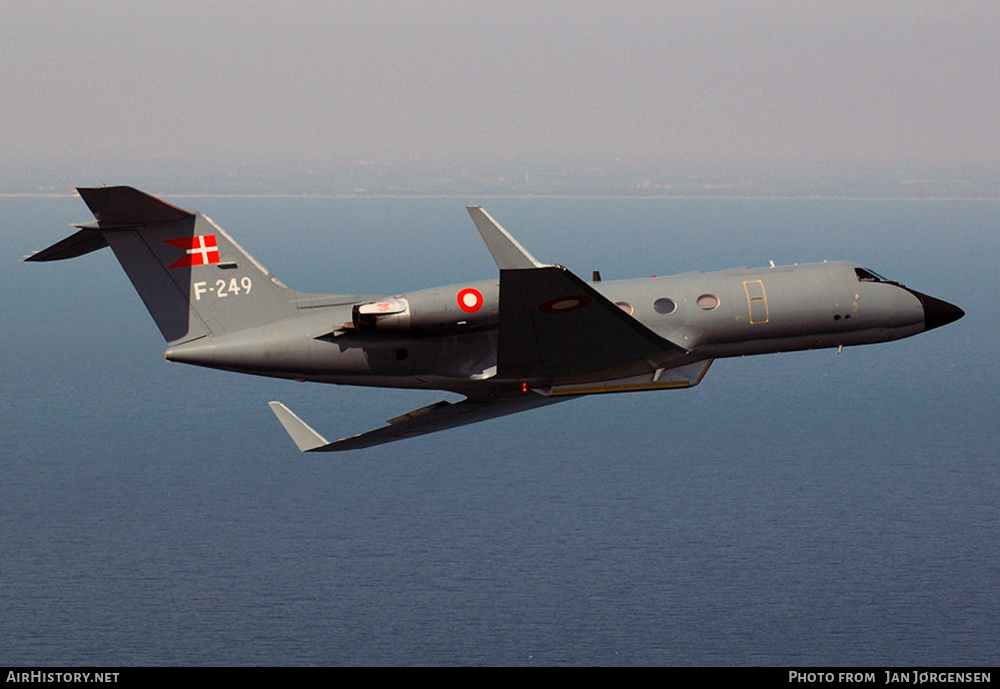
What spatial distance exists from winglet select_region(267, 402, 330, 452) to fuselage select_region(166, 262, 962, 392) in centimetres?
384

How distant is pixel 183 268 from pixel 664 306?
1638 cm

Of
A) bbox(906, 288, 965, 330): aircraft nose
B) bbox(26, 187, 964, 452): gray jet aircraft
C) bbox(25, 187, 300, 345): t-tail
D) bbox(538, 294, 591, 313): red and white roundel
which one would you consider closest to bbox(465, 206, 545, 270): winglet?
bbox(538, 294, 591, 313): red and white roundel

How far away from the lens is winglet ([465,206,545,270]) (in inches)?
1270

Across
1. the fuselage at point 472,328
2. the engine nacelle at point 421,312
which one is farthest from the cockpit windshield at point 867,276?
the engine nacelle at point 421,312

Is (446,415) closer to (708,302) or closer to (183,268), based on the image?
(708,302)

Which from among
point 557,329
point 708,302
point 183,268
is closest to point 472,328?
point 557,329

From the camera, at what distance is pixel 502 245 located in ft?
106

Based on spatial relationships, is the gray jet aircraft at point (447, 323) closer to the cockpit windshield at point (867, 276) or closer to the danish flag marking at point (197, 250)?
the danish flag marking at point (197, 250)

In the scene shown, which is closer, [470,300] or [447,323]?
[470,300]

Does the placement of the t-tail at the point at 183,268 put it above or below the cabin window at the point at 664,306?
above

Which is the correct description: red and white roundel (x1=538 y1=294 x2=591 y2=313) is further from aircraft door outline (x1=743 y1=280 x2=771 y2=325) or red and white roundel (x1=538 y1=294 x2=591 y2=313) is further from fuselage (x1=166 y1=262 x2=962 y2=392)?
aircraft door outline (x1=743 y1=280 x2=771 y2=325)

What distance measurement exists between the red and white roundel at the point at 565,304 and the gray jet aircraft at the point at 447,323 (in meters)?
0.41

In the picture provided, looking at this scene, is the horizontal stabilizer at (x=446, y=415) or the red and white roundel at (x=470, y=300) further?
the horizontal stabilizer at (x=446, y=415)

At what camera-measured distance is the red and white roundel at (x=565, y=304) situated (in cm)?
3338
